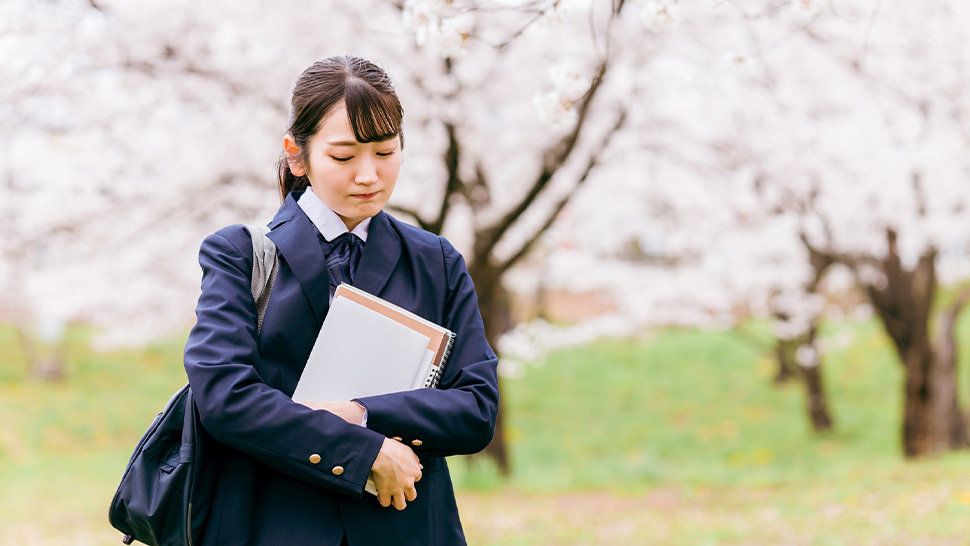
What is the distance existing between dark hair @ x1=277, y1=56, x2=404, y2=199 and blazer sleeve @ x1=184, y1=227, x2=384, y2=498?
331mm

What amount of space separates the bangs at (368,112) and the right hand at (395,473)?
523mm

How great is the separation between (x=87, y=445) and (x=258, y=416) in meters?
12.7

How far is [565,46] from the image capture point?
6680mm

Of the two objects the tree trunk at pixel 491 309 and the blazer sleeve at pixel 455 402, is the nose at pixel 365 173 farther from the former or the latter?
the tree trunk at pixel 491 309

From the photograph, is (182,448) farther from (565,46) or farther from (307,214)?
(565,46)

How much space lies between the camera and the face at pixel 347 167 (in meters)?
1.47

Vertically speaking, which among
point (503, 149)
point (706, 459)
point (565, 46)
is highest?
point (565, 46)

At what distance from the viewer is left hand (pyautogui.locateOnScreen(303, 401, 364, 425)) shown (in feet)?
4.60

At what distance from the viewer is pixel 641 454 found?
1141cm

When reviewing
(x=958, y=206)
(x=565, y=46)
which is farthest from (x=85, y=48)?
(x=958, y=206)

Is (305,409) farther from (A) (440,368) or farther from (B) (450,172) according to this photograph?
(B) (450,172)

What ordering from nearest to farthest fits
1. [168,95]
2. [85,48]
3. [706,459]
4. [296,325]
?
[296,325] < [85,48] < [168,95] < [706,459]

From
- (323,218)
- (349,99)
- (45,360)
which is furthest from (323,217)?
(45,360)

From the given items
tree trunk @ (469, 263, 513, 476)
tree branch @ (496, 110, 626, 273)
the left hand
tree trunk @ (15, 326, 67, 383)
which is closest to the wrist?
the left hand
